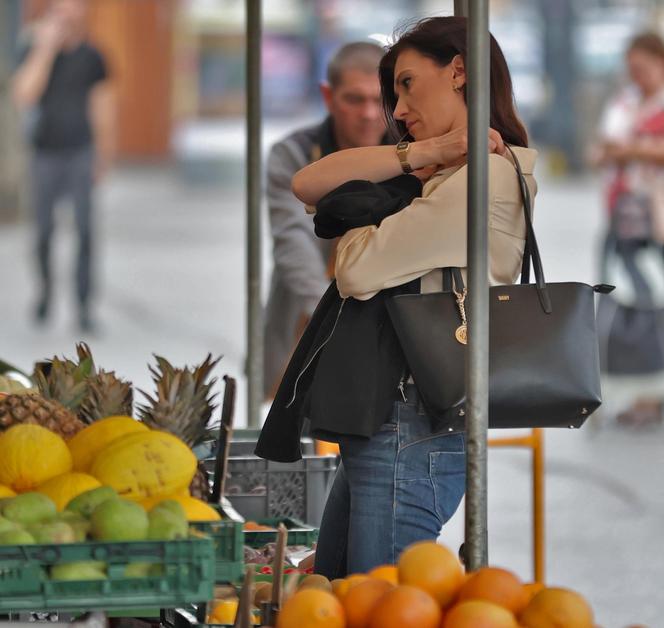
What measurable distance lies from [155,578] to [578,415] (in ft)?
3.22

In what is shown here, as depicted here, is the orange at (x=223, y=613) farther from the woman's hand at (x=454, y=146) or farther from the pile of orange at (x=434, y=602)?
the woman's hand at (x=454, y=146)

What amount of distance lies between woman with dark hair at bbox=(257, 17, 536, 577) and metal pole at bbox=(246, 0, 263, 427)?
1473 mm

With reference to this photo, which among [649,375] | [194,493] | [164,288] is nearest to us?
[194,493]

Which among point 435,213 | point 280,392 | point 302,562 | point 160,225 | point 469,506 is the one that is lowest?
point 302,562

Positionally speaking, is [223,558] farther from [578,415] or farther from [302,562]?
[302,562]

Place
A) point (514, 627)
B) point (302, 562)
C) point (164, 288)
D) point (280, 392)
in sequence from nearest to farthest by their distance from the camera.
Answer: point (514, 627), point (280, 392), point (302, 562), point (164, 288)

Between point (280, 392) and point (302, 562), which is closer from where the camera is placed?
point (280, 392)

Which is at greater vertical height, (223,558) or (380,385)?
(380,385)

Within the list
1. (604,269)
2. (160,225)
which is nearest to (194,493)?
(604,269)

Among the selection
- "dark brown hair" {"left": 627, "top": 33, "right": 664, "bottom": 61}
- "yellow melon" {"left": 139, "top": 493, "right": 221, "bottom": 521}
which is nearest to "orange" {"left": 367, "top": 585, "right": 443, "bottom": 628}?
"yellow melon" {"left": 139, "top": 493, "right": 221, "bottom": 521}

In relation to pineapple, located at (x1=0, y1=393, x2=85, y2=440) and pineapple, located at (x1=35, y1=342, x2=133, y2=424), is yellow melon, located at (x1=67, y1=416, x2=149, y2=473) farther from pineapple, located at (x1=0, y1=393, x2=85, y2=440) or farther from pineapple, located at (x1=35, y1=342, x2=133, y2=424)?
pineapple, located at (x1=35, y1=342, x2=133, y2=424)

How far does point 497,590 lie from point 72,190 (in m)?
9.45

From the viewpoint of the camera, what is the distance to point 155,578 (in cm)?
248

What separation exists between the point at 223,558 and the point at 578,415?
0.82 metres
